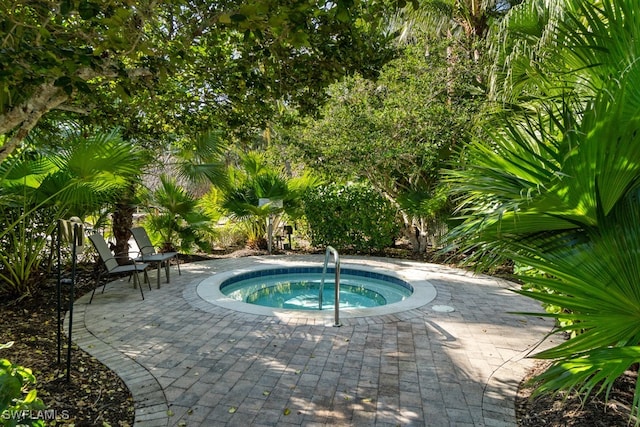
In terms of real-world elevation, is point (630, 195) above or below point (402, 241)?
above

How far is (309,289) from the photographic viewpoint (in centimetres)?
839

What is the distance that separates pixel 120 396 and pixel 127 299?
3.26 metres

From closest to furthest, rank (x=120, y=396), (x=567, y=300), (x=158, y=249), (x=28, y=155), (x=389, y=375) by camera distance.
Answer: (x=567, y=300), (x=120, y=396), (x=389, y=375), (x=28, y=155), (x=158, y=249)

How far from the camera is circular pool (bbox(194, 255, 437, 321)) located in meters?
5.66

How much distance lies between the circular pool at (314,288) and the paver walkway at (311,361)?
0.18 metres

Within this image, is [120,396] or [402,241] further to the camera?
[402,241]

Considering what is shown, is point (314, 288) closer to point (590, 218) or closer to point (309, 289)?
point (309, 289)

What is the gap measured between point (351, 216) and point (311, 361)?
6879 mm

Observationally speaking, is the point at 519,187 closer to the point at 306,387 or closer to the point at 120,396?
the point at 306,387

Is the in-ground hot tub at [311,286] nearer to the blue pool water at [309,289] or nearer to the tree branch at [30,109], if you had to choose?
the blue pool water at [309,289]

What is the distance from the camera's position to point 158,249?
33.5 feet

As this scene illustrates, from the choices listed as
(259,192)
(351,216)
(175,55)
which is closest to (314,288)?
(351,216)

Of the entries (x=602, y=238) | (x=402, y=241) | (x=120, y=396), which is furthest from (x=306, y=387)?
(x=402, y=241)

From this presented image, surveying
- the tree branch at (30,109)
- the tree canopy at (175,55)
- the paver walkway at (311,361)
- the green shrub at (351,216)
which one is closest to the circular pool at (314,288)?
Answer: the paver walkway at (311,361)
